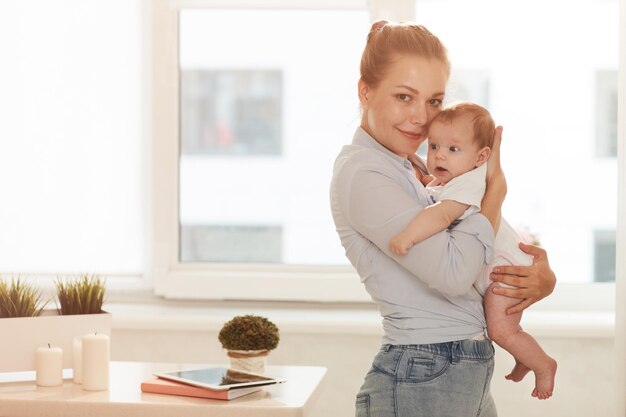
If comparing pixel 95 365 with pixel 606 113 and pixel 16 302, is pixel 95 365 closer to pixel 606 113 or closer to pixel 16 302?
pixel 16 302

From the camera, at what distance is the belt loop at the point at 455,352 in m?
1.86

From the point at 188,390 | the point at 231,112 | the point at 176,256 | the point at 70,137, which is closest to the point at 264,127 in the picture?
the point at 231,112

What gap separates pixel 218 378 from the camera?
2.05 metres

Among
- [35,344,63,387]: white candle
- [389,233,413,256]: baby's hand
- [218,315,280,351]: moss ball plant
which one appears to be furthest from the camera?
[218,315,280,351]: moss ball plant

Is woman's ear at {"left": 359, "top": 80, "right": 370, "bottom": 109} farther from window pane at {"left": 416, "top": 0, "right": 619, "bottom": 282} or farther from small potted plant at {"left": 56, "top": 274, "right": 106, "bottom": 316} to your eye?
window pane at {"left": 416, "top": 0, "right": 619, "bottom": 282}

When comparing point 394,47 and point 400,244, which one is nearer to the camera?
point 400,244

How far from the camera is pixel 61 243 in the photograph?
3.47 m

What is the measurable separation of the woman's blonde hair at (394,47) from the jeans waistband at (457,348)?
53 cm

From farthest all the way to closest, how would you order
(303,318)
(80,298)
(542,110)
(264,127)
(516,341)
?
(264,127) < (542,110) < (303,318) < (80,298) < (516,341)

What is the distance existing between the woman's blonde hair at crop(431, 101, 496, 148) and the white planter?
0.89 meters

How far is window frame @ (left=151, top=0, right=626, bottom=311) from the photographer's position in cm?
329

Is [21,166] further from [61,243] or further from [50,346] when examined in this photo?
[50,346]

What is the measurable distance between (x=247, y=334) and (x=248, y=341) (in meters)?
0.02

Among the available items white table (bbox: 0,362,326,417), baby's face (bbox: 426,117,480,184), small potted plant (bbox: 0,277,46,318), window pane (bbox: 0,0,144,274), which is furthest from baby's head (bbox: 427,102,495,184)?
window pane (bbox: 0,0,144,274)
